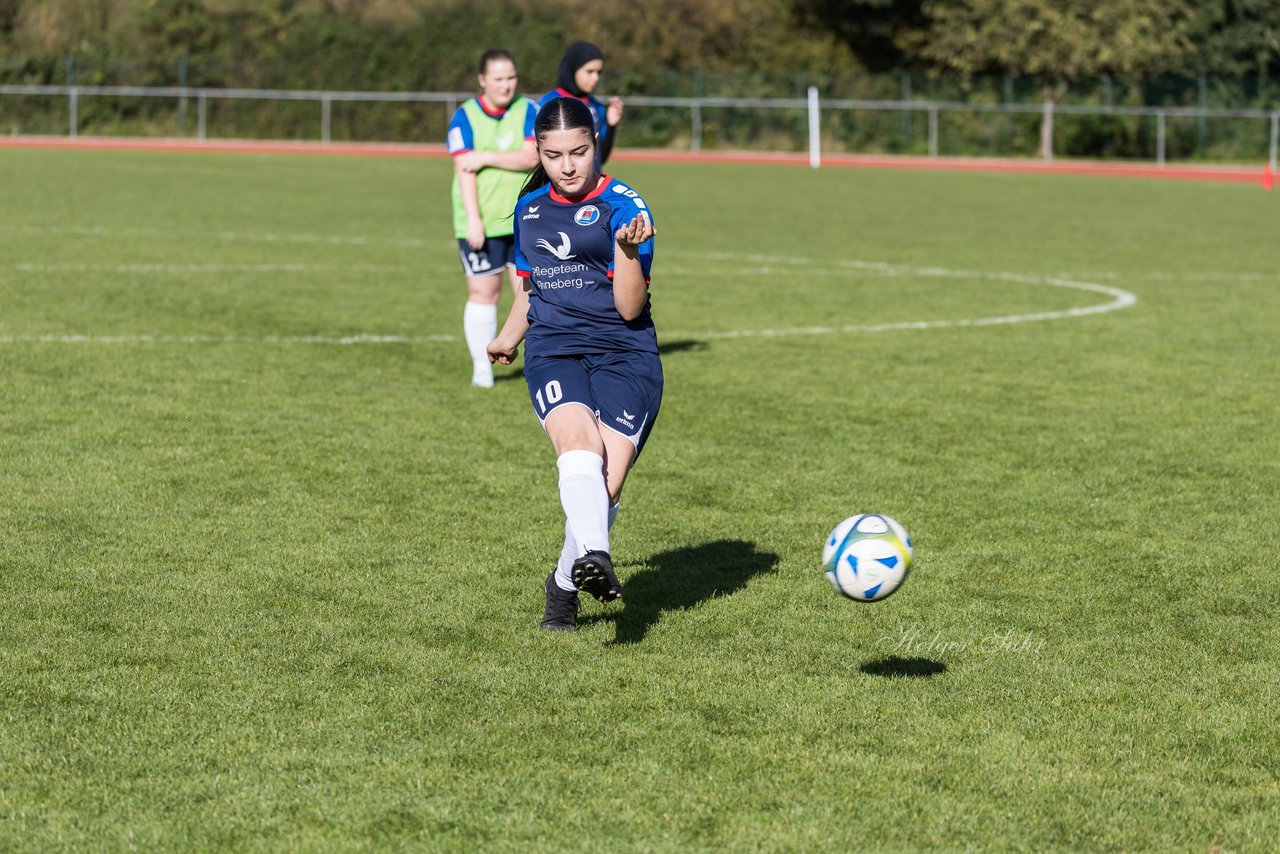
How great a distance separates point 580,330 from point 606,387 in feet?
0.83

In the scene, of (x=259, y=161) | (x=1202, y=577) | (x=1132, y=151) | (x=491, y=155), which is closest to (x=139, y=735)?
(x=1202, y=577)

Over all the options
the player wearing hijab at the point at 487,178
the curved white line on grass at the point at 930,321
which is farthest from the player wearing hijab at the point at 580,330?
the curved white line on grass at the point at 930,321

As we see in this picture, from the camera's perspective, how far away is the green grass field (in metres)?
4.24

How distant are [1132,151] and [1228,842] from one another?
48068 millimetres

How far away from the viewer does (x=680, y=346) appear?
41.8 feet

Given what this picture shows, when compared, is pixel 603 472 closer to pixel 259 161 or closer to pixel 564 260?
pixel 564 260

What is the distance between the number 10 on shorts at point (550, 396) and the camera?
5.60 m

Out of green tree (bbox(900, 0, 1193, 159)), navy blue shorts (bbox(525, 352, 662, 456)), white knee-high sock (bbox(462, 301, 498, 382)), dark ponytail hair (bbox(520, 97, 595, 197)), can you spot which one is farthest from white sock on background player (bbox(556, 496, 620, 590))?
green tree (bbox(900, 0, 1193, 159))

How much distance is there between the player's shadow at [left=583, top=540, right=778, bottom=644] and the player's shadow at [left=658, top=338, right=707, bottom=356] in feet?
18.3

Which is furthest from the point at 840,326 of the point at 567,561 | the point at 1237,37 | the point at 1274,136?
the point at 1237,37

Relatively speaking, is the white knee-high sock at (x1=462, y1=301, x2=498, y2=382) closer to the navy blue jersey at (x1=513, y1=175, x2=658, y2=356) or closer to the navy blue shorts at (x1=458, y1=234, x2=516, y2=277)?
the navy blue shorts at (x1=458, y1=234, x2=516, y2=277)

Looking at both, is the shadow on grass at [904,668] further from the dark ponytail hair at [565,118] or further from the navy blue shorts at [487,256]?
the navy blue shorts at [487,256]

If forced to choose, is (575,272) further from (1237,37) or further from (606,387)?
(1237,37)

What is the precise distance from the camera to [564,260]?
5695mm
